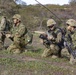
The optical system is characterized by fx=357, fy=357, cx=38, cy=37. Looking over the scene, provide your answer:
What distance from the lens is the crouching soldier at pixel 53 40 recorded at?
422 inches

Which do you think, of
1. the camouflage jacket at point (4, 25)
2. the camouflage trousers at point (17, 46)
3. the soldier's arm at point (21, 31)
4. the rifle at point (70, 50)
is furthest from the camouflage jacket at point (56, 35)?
the camouflage jacket at point (4, 25)

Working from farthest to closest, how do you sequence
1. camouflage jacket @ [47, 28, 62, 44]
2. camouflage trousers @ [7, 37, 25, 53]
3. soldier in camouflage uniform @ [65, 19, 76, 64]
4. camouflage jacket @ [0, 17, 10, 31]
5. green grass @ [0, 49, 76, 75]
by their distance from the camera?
camouflage jacket @ [0, 17, 10, 31] < camouflage trousers @ [7, 37, 25, 53] < camouflage jacket @ [47, 28, 62, 44] < soldier in camouflage uniform @ [65, 19, 76, 64] < green grass @ [0, 49, 76, 75]

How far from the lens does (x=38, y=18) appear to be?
3444 cm

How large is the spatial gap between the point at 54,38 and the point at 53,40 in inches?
5.0

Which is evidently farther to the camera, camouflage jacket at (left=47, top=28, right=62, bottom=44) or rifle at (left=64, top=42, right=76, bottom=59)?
camouflage jacket at (left=47, top=28, right=62, bottom=44)

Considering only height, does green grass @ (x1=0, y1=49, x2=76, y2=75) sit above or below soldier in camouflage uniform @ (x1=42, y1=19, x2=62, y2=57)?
below

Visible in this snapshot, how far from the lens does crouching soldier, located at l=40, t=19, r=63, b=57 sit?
35.2ft

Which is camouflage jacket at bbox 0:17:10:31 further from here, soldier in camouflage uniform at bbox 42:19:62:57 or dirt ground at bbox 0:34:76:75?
dirt ground at bbox 0:34:76:75

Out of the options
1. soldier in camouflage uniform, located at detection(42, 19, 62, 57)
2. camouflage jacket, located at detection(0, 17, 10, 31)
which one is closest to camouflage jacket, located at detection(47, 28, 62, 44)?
soldier in camouflage uniform, located at detection(42, 19, 62, 57)

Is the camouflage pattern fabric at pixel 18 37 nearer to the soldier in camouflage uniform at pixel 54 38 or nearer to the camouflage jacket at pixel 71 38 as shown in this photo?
the soldier in camouflage uniform at pixel 54 38

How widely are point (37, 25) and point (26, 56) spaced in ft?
67.6

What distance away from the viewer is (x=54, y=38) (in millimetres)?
10758

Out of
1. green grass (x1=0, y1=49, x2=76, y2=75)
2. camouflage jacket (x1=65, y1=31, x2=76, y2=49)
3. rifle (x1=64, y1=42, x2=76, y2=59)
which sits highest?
camouflage jacket (x1=65, y1=31, x2=76, y2=49)

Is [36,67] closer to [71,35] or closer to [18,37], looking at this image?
[71,35]
